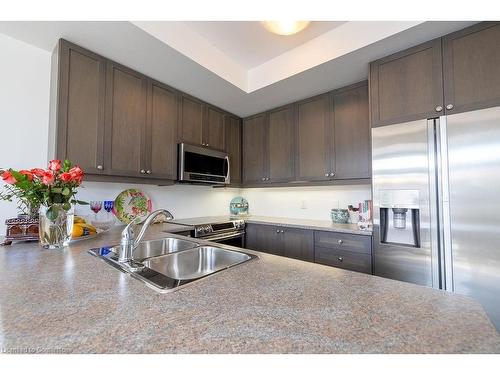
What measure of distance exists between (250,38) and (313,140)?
1.16 metres

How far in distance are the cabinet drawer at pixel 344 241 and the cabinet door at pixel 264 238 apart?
1.38 feet

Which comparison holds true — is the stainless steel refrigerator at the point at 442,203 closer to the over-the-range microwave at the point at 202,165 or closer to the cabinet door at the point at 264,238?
the cabinet door at the point at 264,238

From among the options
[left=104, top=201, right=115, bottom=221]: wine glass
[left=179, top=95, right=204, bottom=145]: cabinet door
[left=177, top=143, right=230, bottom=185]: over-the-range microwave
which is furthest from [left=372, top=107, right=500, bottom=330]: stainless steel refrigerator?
[left=104, top=201, right=115, bottom=221]: wine glass

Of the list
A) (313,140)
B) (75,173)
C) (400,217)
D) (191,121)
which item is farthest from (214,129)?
(400,217)

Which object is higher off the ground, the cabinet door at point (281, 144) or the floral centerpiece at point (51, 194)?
the cabinet door at point (281, 144)

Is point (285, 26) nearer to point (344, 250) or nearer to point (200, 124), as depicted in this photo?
point (200, 124)

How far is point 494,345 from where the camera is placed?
41cm

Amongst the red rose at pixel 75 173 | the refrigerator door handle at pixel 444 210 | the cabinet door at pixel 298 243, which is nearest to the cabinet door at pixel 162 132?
the red rose at pixel 75 173

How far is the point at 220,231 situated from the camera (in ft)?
7.52

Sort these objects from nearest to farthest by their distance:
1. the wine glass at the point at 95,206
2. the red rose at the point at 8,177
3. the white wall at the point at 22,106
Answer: the red rose at the point at 8,177 → the white wall at the point at 22,106 → the wine glass at the point at 95,206

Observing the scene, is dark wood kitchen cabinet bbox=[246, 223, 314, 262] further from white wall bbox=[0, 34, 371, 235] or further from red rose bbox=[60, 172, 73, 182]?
red rose bbox=[60, 172, 73, 182]

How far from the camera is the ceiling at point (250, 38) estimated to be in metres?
1.74
